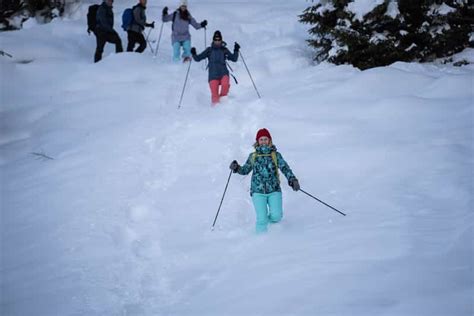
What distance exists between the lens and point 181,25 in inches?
512

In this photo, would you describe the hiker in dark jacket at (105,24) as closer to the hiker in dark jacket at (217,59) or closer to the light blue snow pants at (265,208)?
the hiker in dark jacket at (217,59)

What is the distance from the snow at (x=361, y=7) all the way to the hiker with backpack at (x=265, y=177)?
6750mm

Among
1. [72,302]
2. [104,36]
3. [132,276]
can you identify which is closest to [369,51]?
[104,36]

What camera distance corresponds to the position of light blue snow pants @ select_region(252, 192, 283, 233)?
5594 mm

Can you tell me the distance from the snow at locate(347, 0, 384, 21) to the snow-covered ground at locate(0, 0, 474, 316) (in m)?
1.48

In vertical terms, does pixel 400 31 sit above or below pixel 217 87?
above

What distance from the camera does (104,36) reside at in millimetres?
12719

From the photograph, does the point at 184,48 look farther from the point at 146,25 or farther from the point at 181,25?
the point at 146,25

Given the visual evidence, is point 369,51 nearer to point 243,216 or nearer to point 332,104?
point 332,104

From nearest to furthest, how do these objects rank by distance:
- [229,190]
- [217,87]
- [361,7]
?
[229,190] < [217,87] < [361,7]

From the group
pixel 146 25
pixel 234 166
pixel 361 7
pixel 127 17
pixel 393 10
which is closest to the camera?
pixel 234 166

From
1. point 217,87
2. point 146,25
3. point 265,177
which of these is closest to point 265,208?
point 265,177

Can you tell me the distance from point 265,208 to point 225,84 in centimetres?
573

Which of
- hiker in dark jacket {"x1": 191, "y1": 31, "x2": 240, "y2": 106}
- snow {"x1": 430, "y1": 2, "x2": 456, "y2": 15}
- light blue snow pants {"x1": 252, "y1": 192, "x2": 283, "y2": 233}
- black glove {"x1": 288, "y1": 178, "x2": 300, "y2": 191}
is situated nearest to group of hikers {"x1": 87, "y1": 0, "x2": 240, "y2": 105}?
hiker in dark jacket {"x1": 191, "y1": 31, "x2": 240, "y2": 106}
